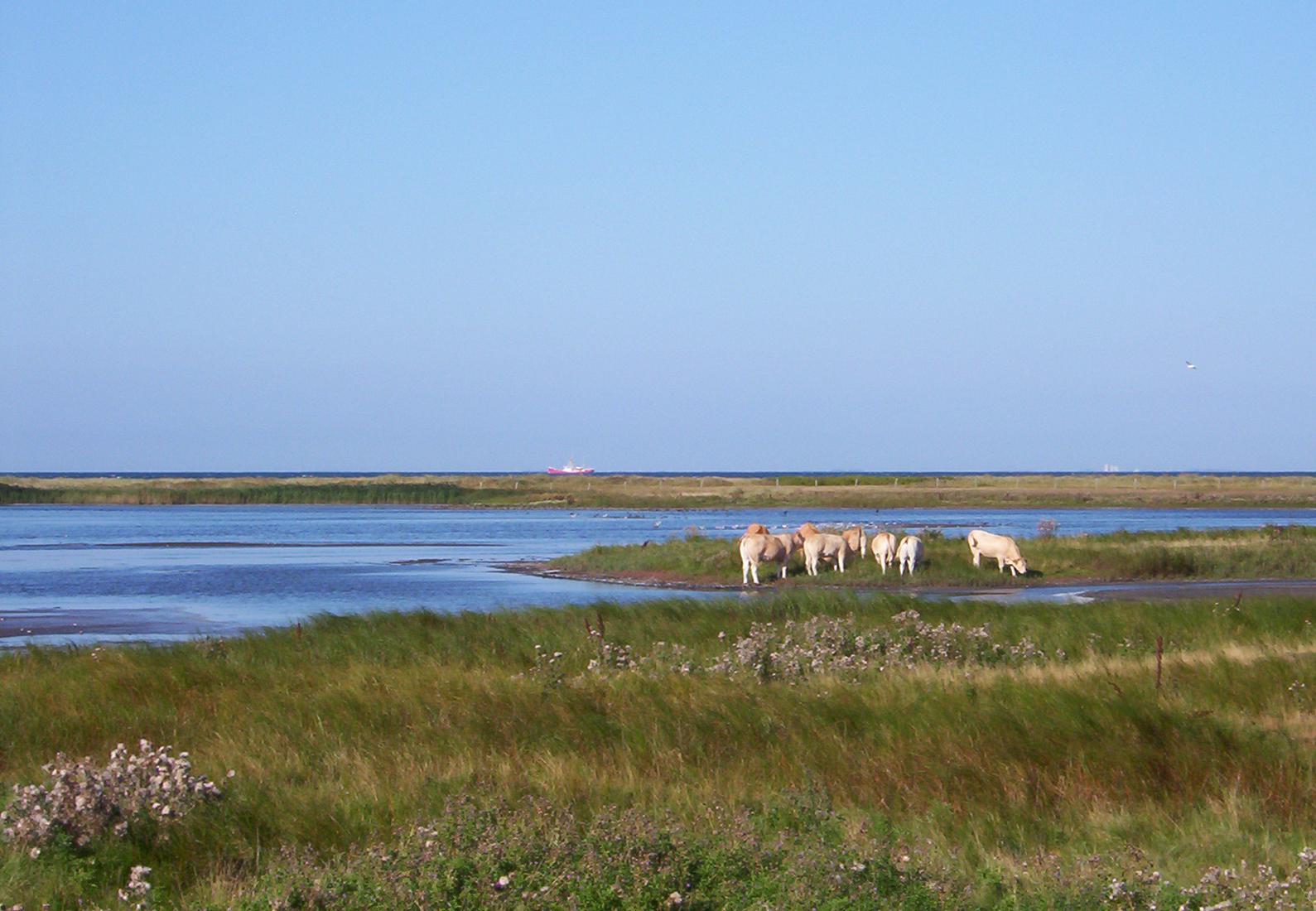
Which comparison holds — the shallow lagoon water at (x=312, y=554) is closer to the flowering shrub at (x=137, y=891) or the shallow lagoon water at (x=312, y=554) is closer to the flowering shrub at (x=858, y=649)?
the flowering shrub at (x=858, y=649)

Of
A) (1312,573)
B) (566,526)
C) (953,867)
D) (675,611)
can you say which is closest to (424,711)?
(953,867)

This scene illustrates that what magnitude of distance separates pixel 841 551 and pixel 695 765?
27.4 m

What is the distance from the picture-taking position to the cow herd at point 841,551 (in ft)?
120

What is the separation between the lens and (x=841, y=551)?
38031 millimetres

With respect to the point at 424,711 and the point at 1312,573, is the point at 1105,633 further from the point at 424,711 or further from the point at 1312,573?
the point at 1312,573

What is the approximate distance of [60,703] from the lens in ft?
45.2

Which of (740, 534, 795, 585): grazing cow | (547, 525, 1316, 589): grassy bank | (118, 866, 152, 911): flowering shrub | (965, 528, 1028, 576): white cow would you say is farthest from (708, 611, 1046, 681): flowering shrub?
(965, 528, 1028, 576): white cow

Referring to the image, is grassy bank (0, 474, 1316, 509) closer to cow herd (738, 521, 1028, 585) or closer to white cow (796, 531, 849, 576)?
cow herd (738, 521, 1028, 585)

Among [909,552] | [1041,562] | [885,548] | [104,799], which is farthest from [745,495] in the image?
[104,799]

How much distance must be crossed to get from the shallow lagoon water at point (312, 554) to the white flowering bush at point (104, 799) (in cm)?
1221

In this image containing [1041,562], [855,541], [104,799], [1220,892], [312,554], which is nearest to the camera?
[1220,892]

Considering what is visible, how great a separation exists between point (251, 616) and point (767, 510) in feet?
238

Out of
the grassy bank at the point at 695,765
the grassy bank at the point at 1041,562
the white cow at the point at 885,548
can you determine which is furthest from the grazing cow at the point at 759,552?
the grassy bank at the point at 695,765

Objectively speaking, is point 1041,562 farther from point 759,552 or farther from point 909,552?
point 759,552
